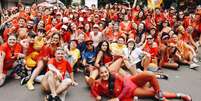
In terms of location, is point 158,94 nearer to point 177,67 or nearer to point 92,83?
point 92,83

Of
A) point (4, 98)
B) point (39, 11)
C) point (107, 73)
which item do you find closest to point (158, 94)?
point (107, 73)

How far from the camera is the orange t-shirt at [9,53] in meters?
8.55

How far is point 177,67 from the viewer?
1112 cm

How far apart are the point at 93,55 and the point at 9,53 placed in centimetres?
213

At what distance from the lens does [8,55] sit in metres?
8.59

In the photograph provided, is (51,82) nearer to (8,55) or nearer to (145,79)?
(8,55)

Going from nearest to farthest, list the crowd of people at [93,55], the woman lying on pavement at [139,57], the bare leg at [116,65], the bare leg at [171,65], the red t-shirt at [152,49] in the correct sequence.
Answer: the crowd of people at [93,55] < the bare leg at [116,65] < the woman lying on pavement at [139,57] < the red t-shirt at [152,49] < the bare leg at [171,65]

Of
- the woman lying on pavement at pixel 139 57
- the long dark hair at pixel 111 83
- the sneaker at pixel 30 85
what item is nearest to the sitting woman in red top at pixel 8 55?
the sneaker at pixel 30 85

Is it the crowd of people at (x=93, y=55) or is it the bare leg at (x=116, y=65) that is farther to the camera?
the bare leg at (x=116, y=65)

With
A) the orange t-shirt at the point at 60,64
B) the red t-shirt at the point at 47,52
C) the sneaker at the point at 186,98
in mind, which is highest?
the red t-shirt at the point at 47,52

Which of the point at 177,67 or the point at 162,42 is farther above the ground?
the point at 162,42

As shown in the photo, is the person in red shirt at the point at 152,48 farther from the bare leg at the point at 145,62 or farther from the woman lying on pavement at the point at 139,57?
the bare leg at the point at 145,62

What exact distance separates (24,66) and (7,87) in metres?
0.67

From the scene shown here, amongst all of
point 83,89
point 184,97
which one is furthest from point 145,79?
point 83,89
